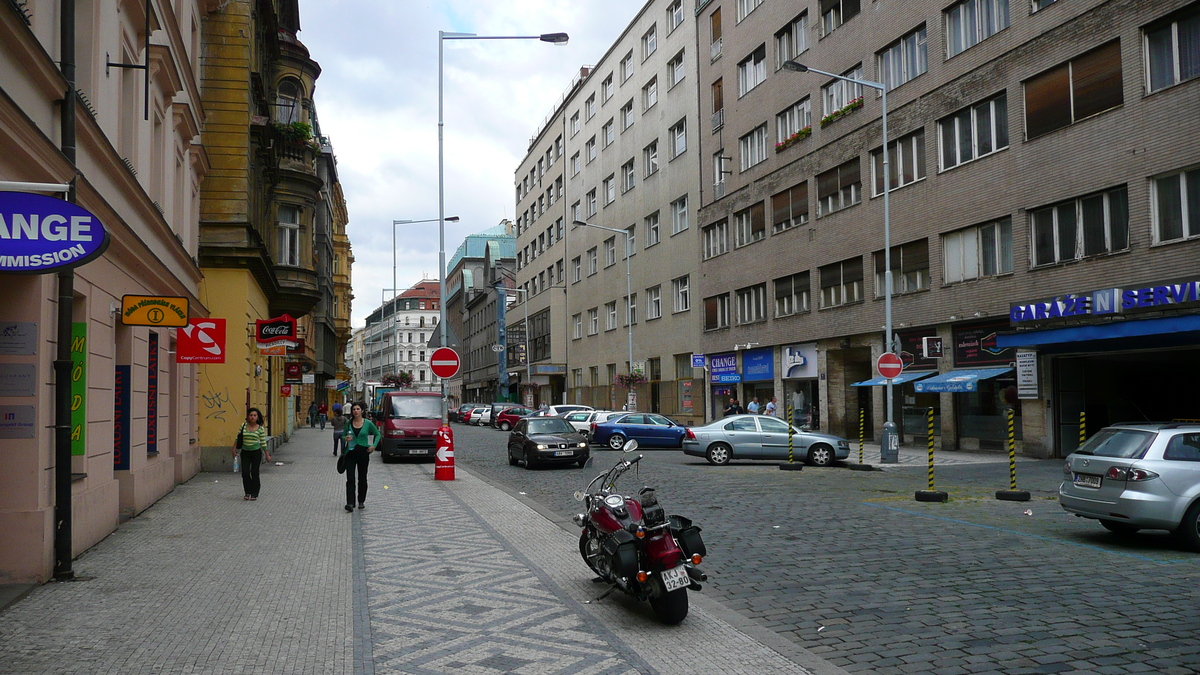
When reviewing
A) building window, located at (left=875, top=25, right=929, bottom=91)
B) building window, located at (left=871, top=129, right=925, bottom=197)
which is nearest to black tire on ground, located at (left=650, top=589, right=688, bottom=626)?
building window, located at (left=871, top=129, right=925, bottom=197)

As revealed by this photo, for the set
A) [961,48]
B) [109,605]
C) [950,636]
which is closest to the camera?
[950,636]

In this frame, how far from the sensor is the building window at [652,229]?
170ft

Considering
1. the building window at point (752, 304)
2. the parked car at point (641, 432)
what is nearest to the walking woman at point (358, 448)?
the parked car at point (641, 432)

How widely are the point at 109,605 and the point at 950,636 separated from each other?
6.65 metres

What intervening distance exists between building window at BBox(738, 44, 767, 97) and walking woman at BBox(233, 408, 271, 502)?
97.9 ft

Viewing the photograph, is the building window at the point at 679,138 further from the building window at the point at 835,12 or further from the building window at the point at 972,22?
the building window at the point at 972,22

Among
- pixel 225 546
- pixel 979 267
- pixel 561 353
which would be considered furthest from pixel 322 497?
pixel 561 353

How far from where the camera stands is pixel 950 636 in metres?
6.90

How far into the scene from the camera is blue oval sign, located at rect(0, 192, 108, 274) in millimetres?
6742

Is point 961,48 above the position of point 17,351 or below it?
above

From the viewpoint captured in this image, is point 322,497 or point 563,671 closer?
point 563,671

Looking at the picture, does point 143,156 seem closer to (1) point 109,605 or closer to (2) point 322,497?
(2) point 322,497

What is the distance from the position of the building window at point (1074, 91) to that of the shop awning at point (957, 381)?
252 inches

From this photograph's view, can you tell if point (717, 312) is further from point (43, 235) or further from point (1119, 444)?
point (43, 235)
